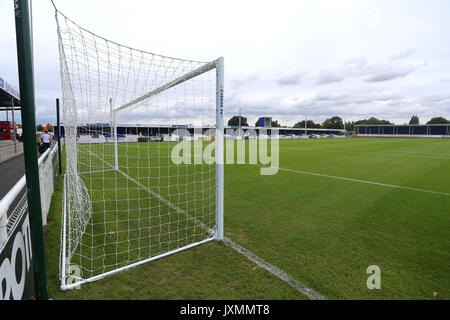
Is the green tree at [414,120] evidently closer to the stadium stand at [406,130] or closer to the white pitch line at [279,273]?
the stadium stand at [406,130]

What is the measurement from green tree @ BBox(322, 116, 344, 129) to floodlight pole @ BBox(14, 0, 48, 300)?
383ft

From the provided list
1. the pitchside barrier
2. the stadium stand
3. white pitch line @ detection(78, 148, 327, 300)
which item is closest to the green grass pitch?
white pitch line @ detection(78, 148, 327, 300)

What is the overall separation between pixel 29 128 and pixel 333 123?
11844 centimetres

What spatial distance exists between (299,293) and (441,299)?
4.61 feet

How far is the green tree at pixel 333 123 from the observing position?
349 feet

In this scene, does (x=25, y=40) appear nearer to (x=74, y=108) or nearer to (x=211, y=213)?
(x=74, y=108)

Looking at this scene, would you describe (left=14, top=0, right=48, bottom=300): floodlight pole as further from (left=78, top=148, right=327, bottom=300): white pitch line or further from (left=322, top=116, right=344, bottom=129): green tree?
(left=322, top=116, right=344, bottom=129): green tree

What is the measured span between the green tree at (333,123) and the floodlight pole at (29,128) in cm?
11673

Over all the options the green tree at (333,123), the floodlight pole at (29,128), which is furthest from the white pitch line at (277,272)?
the green tree at (333,123)

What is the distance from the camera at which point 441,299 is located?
2.34 metres
